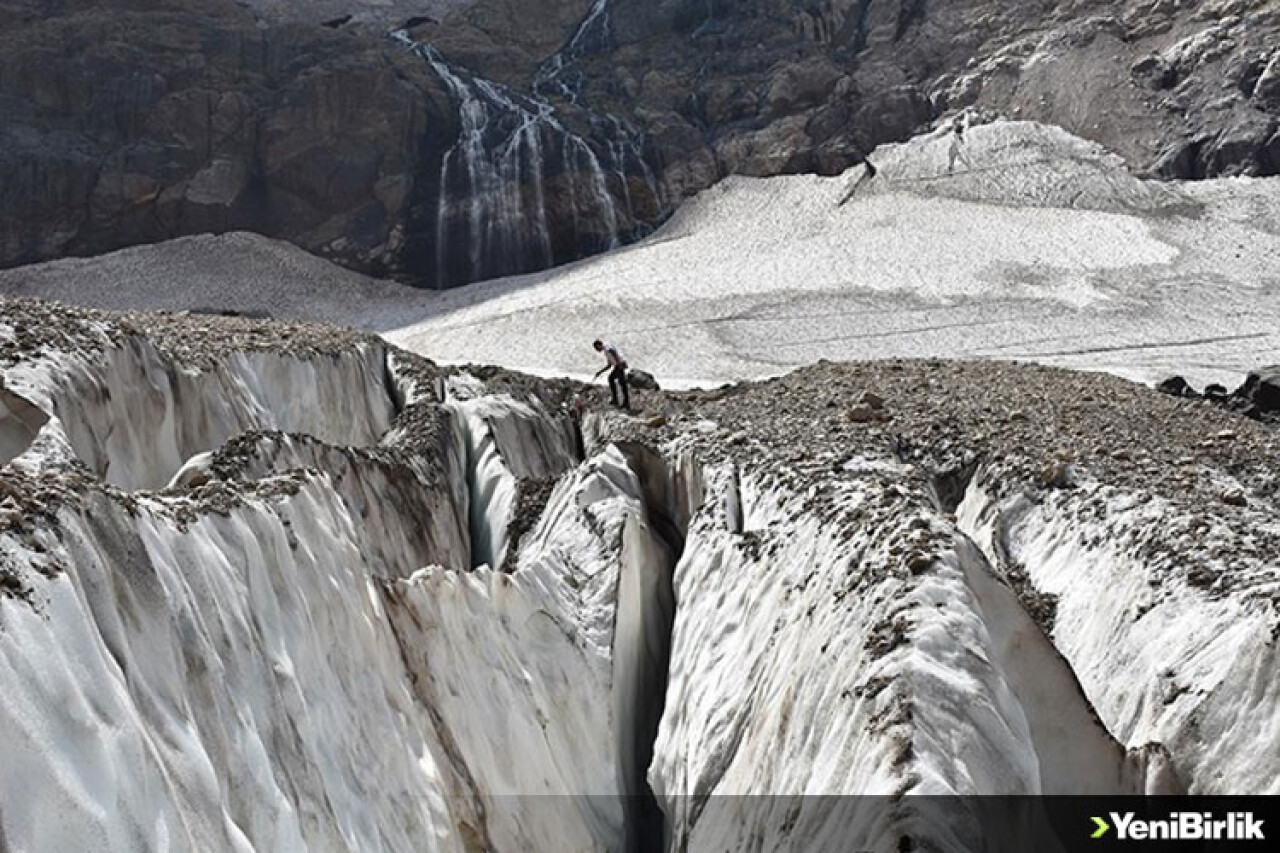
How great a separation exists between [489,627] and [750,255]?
28659mm

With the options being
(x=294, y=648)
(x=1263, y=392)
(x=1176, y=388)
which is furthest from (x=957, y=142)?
(x=294, y=648)

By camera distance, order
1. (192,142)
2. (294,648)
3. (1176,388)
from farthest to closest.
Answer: (192,142)
(1176,388)
(294,648)

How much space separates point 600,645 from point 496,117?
37446 mm

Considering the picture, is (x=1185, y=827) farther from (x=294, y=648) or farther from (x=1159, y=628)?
(x=294, y=648)

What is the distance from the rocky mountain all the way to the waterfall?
0.27 feet

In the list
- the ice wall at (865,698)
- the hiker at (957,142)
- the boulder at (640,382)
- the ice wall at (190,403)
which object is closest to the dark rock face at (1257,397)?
the boulder at (640,382)

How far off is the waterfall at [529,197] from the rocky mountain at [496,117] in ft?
0.27

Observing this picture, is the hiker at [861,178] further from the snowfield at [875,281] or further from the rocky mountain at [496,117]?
the rocky mountain at [496,117]

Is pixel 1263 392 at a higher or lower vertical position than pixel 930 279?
lower

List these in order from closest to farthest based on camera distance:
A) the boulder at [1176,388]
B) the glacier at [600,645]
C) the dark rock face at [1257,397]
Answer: the glacier at [600,645] < the dark rock face at [1257,397] < the boulder at [1176,388]

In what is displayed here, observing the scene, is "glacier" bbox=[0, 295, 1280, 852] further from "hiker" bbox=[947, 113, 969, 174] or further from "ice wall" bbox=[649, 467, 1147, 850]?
"hiker" bbox=[947, 113, 969, 174]

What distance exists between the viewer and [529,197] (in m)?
39.0

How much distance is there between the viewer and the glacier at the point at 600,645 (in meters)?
4.11

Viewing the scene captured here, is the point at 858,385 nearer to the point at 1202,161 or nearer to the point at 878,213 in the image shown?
the point at 878,213
